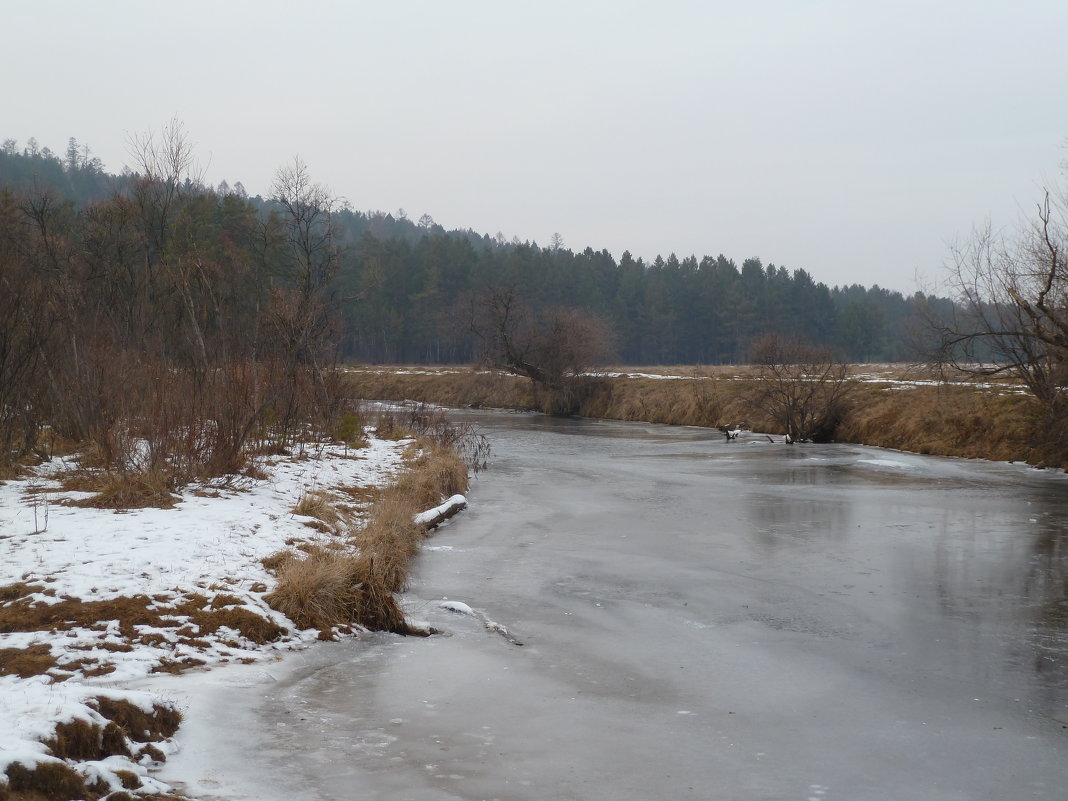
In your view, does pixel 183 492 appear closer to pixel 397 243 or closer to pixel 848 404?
pixel 848 404

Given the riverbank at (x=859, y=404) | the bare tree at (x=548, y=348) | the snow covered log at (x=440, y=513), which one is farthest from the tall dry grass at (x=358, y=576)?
the bare tree at (x=548, y=348)

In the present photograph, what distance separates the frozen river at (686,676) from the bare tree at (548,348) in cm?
3416

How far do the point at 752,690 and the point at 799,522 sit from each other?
9423 mm

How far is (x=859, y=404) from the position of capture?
35.1 m

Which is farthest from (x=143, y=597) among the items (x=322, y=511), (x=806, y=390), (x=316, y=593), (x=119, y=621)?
(x=806, y=390)

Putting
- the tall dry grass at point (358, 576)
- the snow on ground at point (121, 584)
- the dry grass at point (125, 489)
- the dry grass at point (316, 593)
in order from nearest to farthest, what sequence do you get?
the snow on ground at point (121, 584) < the dry grass at point (316, 593) < the tall dry grass at point (358, 576) < the dry grass at point (125, 489)

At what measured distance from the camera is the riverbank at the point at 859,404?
2889 cm

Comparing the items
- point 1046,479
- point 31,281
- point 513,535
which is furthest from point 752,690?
point 1046,479

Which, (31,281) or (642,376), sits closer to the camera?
(31,281)

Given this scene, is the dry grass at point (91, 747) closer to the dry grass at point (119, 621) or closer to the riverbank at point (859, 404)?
the dry grass at point (119, 621)

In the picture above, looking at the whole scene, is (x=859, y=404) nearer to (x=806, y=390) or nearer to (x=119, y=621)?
(x=806, y=390)

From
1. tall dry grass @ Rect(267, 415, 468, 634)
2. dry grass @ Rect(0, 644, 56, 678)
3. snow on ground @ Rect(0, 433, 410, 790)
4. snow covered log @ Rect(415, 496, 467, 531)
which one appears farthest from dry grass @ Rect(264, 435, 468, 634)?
dry grass @ Rect(0, 644, 56, 678)

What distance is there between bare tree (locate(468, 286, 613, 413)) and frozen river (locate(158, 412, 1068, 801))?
112 feet

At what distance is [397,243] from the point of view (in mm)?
95812
